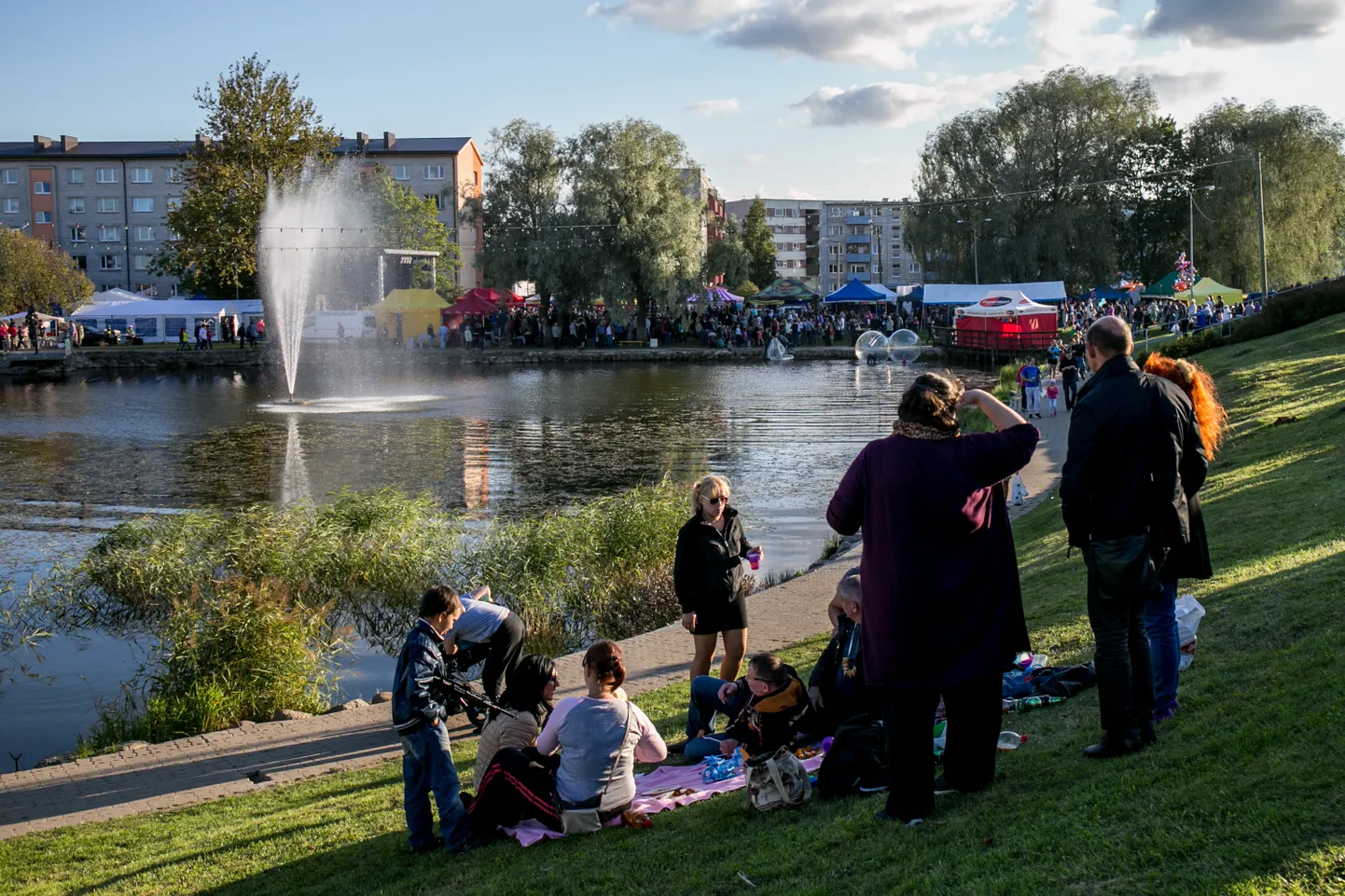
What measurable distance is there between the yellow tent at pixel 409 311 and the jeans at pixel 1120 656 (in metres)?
65.8

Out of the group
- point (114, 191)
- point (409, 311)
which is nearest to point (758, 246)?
point (114, 191)

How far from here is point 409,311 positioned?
6925cm

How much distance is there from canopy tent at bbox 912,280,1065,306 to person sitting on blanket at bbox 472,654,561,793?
54.0 meters

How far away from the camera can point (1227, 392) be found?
24.2 meters

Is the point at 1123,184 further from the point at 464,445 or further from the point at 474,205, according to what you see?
the point at 464,445

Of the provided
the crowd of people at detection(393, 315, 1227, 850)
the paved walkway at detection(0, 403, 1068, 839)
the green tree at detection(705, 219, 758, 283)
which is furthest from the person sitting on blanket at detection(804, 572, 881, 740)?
the green tree at detection(705, 219, 758, 283)

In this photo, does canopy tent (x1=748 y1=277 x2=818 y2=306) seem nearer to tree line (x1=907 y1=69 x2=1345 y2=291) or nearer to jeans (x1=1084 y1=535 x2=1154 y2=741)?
tree line (x1=907 y1=69 x2=1345 y2=291)

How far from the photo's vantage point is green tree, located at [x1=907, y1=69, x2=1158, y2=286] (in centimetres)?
6894

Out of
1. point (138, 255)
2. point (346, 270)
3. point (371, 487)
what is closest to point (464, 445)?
point (371, 487)

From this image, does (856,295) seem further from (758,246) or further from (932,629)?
(758,246)

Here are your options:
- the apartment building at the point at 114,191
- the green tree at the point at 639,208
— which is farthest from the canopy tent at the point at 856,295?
the apartment building at the point at 114,191

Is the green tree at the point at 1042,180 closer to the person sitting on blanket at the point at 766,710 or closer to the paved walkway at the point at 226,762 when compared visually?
the paved walkway at the point at 226,762

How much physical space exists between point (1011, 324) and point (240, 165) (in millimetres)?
40122

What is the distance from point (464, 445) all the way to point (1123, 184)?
53597 mm
